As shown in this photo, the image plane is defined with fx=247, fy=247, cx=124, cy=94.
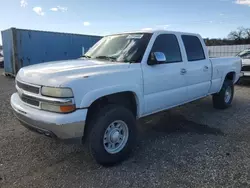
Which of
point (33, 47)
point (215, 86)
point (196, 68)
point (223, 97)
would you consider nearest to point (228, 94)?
point (223, 97)

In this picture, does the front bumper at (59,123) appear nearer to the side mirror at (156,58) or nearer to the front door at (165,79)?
the front door at (165,79)

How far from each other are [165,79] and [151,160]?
1.36 meters

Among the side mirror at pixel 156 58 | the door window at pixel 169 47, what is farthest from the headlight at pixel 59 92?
the door window at pixel 169 47

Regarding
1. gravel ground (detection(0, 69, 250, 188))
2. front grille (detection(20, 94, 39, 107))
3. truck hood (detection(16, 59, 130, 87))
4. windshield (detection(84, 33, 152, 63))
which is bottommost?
gravel ground (detection(0, 69, 250, 188))

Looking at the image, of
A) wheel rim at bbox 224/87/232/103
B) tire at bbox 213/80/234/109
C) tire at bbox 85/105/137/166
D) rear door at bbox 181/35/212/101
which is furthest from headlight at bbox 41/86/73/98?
wheel rim at bbox 224/87/232/103

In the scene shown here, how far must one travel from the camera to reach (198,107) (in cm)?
676

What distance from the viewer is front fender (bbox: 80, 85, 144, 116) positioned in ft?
9.81

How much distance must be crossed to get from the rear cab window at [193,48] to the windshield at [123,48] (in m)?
1.08

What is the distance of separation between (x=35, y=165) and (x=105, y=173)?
1.03 meters

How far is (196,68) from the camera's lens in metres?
4.97

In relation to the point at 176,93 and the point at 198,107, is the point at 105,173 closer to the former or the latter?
the point at 176,93

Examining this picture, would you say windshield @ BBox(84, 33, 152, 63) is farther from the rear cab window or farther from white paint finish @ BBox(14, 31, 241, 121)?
the rear cab window

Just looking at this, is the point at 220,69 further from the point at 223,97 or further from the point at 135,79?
the point at 135,79

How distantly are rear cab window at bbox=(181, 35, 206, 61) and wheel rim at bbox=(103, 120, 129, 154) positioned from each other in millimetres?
2157
